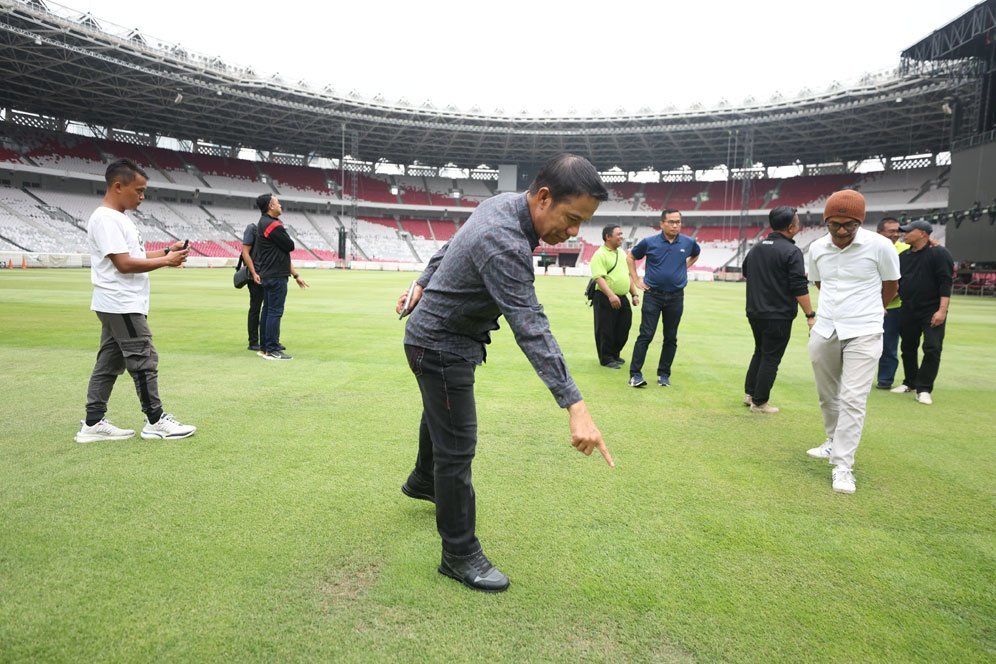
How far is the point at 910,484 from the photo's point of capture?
3734 mm

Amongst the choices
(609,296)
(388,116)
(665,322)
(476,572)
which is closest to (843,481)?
(476,572)

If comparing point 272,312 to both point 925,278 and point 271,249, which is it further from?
point 925,278

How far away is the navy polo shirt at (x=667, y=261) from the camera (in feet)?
21.0

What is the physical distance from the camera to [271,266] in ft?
23.8

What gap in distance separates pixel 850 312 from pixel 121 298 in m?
5.02

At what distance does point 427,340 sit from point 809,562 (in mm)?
2087

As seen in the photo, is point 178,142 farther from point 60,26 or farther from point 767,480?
point 767,480

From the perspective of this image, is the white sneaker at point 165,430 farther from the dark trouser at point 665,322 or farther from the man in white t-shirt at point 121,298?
the dark trouser at point 665,322

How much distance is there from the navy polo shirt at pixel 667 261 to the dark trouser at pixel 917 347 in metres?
2.81

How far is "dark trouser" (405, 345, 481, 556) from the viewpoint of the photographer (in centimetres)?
240

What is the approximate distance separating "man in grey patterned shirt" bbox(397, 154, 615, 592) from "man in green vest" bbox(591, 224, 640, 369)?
5.17 m

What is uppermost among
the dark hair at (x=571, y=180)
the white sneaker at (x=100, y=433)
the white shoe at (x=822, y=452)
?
the dark hair at (x=571, y=180)

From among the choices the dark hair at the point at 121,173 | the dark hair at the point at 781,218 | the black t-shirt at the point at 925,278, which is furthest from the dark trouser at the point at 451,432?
the black t-shirt at the point at 925,278

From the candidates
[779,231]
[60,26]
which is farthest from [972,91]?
→ [60,26]
